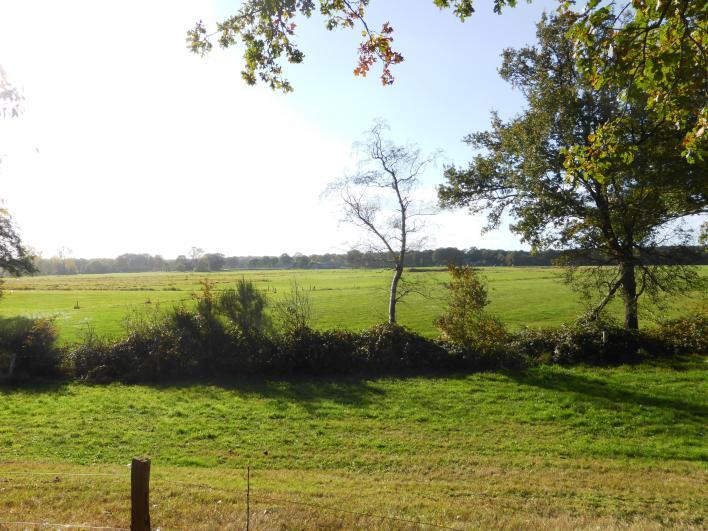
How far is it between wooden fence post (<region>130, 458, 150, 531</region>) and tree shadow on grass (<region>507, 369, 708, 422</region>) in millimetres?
15004

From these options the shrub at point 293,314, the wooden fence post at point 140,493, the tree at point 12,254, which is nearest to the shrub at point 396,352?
the shrub at point 293,314

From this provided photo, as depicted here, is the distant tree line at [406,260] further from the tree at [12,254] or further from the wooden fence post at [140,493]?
the wooden fence post at [140,493]

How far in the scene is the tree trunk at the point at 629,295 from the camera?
2342 centimetres

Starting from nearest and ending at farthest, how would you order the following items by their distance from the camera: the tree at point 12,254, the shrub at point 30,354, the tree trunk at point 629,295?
the shrub at point 30,354 → the tree trunk at point 629,295 → the tree at point 12,254

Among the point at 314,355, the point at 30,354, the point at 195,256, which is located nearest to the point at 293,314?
the point at 314,355

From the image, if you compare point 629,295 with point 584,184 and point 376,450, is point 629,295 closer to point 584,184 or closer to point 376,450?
point 584,184

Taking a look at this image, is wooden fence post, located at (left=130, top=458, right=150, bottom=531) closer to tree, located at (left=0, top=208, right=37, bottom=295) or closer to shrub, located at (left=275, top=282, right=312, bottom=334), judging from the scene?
shrub, located at (left=275, top=282, right=312, bottom=334)

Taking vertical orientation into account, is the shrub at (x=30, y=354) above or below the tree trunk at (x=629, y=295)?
below

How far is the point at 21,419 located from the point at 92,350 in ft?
24.7

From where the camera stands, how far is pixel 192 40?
7.17m

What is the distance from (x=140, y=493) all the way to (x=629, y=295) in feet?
79.9

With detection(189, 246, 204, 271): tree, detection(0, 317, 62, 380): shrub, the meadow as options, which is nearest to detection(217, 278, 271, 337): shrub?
the meadow

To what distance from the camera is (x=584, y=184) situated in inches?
817

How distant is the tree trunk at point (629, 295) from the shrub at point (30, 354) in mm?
26870
